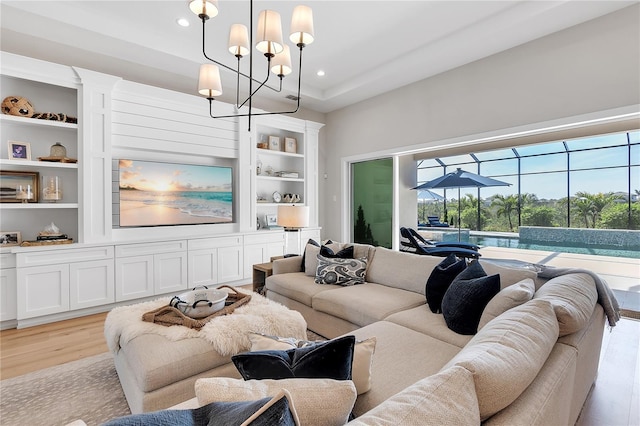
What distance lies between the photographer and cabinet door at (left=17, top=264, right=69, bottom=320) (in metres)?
3.04

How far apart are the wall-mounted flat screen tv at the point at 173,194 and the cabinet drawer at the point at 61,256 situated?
0.45 metres

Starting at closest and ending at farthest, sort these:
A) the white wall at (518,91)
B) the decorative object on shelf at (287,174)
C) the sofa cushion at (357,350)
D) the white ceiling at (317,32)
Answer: the sofa cushion at (357,350), the white wall at (518,91), the white ceiling at (317,32), the decorative object on shelf at (287,174)

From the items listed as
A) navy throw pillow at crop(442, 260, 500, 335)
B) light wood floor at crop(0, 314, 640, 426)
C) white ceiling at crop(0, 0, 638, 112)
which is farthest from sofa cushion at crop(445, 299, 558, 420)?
white ceiling at crop(0, 0, 638, 112)

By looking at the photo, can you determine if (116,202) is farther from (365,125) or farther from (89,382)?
(365,125)

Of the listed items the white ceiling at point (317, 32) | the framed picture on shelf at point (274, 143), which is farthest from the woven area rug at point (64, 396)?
the framed picture on shelf at point (274, 143)

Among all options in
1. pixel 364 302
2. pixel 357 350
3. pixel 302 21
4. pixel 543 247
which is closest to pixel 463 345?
pixel 364 302

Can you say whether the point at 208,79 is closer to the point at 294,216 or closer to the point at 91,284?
the point at 294,216

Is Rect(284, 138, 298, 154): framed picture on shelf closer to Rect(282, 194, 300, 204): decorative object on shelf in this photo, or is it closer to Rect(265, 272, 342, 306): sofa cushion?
Rect(282, 194, 300, 204): decorative object on shelf

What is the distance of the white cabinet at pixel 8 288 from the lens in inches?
118

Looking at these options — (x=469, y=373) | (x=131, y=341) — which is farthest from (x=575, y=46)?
(x=131, y=341)

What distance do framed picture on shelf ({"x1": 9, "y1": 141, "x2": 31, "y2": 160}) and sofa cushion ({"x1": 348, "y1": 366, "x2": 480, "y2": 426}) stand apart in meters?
4.22

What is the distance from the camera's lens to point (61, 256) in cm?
322

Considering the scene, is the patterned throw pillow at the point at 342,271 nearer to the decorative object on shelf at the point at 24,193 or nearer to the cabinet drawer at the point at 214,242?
the cabinet drawer at the point at 214,242

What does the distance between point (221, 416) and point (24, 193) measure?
13.0 ft
